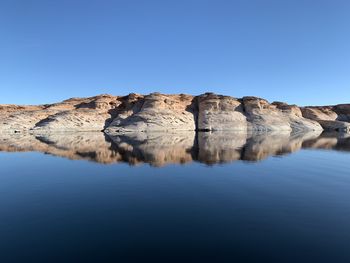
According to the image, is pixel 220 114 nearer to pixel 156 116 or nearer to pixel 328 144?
pixel 156 116

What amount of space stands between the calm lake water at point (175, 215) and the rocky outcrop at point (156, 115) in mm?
68764

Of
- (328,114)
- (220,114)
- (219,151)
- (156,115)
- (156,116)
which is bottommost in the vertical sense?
(219,151)

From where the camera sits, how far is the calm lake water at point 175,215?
337 inches

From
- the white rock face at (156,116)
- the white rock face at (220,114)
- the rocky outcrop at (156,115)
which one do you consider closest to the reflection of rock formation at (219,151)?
the white rock face at (156,116)

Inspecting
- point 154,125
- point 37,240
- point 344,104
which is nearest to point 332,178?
point 37,240

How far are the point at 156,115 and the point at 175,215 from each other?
271 feet

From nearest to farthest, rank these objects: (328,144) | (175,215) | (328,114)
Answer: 1. (175,215)
2. (328,144)
3. (328,114)

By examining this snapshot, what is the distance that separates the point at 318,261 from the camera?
26.2ft

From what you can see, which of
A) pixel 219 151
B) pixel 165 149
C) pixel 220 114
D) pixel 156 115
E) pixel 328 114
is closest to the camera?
pixel 219 151

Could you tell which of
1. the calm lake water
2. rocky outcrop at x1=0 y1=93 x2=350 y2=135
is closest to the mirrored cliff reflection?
the calm lake water

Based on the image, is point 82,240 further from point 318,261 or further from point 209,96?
point 209,96

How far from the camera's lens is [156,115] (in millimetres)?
93750

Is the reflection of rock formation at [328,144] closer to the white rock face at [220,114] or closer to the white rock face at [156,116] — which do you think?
the white rock face at [220,114]

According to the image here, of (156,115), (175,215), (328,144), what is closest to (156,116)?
(156,115)
